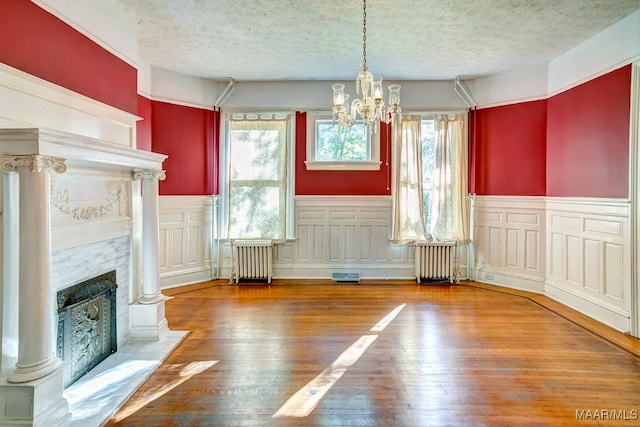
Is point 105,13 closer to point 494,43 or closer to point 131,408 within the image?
point 131,408

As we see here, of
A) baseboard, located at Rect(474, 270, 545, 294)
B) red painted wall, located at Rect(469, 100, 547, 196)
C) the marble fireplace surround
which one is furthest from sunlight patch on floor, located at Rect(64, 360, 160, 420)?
red painted wall, located at Rect(469, 100, 547, 196)

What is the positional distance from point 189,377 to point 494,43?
15.4 ft

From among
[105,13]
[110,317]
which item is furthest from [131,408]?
[105,13]

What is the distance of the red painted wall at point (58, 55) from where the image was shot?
193 cm

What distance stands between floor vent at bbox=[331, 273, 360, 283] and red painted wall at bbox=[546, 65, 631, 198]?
2922mm

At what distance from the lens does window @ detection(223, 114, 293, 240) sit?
16.9 feet

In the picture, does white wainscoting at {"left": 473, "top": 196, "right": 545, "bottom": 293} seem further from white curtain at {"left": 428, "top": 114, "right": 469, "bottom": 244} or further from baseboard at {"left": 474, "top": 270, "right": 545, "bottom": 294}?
white curtain at {"left": 428, "top": 114, "right": 469, "bottom": 244}

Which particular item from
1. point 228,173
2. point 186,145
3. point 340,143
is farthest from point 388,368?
point 186,145

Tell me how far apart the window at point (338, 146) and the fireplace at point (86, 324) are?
329 centimetres

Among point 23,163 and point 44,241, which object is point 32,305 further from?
point 23,163

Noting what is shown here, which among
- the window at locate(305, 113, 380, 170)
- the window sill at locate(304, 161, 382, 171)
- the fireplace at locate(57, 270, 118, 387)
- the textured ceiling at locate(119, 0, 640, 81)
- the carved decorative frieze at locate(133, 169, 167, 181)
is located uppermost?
the textured ceiling at locate(119, 0, 640, 81)

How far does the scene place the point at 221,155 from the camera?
17.1 feet

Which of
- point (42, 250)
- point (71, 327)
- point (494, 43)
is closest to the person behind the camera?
point (42, 250)

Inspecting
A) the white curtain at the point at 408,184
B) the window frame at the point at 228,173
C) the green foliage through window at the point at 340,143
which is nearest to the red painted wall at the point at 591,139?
the white curtain at the point at 408,184
